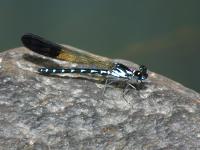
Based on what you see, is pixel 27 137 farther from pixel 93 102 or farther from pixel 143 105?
pixel 143 105

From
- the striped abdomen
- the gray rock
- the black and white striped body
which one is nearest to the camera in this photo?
the gray rock

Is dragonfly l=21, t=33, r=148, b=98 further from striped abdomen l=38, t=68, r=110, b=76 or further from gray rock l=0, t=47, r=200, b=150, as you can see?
gray rock l=0, t=47, r=200, b=150

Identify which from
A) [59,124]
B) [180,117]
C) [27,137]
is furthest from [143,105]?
[27,137]

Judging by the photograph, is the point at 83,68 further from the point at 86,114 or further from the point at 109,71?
the point at 86,114

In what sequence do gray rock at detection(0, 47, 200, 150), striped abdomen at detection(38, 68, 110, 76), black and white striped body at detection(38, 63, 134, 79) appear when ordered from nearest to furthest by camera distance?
gray rock at detection(0, 47, 200, 150), striped abdomen at detection(38, 68, 110, 76), black and white striped body at detection(38, 63, 134, 79)

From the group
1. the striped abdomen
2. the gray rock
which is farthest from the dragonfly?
the gray rock

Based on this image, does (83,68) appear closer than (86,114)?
No

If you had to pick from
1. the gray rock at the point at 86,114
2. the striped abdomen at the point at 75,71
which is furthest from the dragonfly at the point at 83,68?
the gray rock at the point at 86,114

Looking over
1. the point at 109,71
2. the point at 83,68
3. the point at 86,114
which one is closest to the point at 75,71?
the point at 83,68
